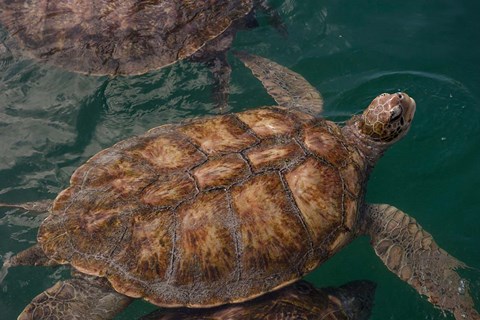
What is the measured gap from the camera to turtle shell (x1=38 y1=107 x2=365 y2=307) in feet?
10.3

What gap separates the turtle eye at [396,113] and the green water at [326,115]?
1146mm

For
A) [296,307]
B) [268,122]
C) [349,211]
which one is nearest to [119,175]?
[268,122]

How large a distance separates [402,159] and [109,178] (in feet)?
11.1

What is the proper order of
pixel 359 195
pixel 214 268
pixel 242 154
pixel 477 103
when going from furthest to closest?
pixel 477 103 < pixel 359 195 < pixel 242 154 < pixel 214 268

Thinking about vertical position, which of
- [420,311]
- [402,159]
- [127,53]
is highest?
[127,53]

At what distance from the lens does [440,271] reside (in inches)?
149

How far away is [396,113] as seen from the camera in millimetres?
3891

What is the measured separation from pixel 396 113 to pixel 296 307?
197 cm

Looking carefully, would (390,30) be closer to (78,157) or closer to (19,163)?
(78,157)

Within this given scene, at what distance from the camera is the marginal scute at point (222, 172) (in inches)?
128

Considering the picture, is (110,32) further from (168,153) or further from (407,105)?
(407,105)

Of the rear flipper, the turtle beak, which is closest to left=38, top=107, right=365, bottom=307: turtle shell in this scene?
the turtle beak

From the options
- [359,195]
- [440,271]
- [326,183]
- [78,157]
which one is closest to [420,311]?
[440,271]

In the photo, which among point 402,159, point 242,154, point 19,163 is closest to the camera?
point 242,154
